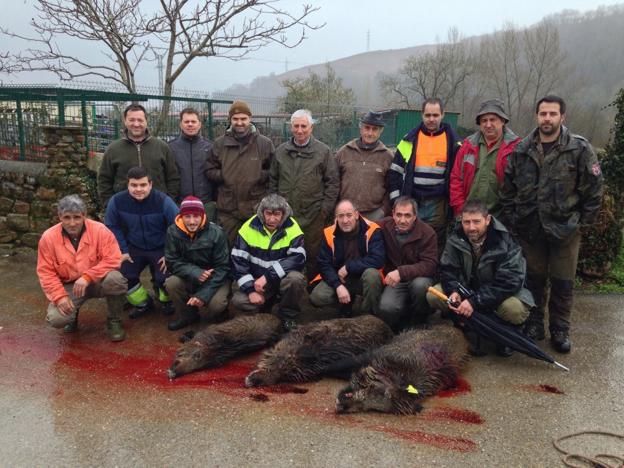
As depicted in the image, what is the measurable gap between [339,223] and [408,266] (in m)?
0.80

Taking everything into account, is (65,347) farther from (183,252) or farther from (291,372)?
(291,372)

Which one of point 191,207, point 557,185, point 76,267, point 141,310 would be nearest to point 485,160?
point 557,185

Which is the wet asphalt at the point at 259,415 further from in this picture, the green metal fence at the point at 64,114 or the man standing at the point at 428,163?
the green metal fence at the point at 64,114

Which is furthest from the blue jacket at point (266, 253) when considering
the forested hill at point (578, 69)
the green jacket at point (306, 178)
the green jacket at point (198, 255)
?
the forested hill at point (578, 69)

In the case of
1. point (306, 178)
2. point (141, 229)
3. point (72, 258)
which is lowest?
point (72, 258)

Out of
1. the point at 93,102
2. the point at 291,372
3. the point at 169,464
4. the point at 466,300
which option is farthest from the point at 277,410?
the point at 93,102

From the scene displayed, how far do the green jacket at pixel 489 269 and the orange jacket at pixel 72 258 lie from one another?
→ 10.7ft

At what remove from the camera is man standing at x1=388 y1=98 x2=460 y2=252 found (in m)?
5.17

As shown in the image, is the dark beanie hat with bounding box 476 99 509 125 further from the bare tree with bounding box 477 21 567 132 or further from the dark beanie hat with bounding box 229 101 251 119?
the bare tree with bounding box 477 21 567 132

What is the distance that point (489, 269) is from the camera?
454cm

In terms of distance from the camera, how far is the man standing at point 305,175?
5398 mm

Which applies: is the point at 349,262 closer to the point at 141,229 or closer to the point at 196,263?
the point at 196,263

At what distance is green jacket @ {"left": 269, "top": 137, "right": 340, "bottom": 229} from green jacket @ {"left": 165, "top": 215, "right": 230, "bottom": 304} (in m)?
0.89

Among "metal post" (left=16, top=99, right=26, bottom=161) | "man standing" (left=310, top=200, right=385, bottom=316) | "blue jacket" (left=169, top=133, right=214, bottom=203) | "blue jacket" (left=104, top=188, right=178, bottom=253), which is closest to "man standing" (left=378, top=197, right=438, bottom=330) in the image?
"man standing" (left=310, top=200, right=385, bottom=316)
